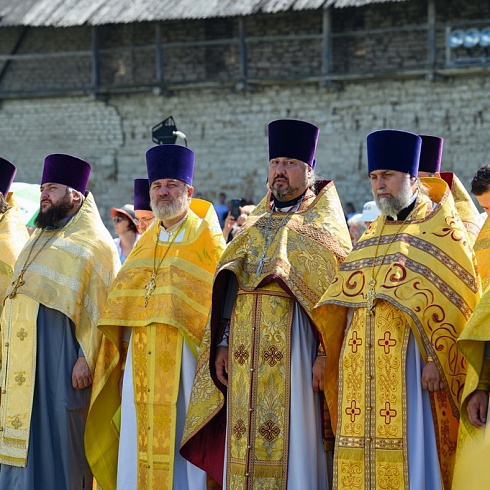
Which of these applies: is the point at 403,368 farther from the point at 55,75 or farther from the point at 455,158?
the point at 55,75

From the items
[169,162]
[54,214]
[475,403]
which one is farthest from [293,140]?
[475,403]

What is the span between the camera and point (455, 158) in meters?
23.3

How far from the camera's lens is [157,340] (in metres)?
6.74

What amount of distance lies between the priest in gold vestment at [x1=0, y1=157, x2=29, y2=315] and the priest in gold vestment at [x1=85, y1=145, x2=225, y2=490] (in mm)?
959

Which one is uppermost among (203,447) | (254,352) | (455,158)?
(455,158)

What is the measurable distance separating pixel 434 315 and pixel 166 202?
74.7 inches

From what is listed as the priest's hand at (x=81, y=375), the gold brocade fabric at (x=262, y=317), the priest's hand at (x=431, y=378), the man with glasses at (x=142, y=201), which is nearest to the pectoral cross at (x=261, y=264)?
the gold brocade fabric at (x=262, y=317)

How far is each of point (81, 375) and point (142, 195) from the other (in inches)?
65.5

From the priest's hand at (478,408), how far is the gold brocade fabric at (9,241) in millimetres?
3347

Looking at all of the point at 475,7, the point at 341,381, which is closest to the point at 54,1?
the point at 475,7

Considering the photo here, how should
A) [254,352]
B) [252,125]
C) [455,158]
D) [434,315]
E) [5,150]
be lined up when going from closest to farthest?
[434,315] → [254,352] → [455,158] → [252,125] → [5,150]

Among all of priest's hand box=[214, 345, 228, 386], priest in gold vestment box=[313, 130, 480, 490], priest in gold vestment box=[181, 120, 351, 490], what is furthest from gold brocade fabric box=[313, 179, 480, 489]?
priest's hand box=[214, 345, 228, 386]

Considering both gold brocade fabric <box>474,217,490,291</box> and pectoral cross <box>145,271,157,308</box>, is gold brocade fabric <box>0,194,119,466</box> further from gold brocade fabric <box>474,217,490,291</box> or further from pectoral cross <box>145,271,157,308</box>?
gold brocade fabric <box>474,217,490,291</box>

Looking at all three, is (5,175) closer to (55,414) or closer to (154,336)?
(55,414)
